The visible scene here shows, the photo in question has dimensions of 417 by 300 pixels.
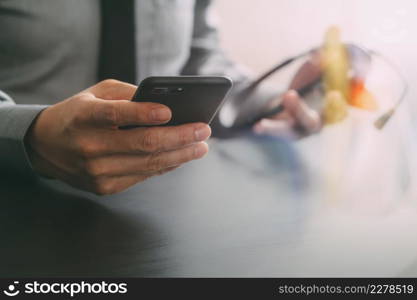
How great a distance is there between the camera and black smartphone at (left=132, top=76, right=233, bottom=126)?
1.26 ft

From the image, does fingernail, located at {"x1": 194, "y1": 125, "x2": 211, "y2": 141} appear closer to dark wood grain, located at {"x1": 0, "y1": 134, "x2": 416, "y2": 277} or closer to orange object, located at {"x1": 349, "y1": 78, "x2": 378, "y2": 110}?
dark wood grain, located at {"x1": 0, "y1": 134, "x2": 416, "y2": 277}

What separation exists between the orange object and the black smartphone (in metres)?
0.34

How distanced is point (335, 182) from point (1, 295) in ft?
1.28

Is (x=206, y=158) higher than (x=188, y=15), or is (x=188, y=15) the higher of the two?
(x=188, y=15)

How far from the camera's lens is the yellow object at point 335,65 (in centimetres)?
69

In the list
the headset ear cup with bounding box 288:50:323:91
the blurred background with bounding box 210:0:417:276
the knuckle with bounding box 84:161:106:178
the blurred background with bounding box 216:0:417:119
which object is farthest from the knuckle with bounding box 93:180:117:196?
the blurred background with bounding box 216:0:417:119

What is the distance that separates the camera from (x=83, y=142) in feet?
1.38

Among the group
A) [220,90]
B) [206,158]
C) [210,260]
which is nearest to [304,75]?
[206,158]

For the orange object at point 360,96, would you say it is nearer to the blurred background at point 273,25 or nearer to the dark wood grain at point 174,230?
the dark wood grain at point 174,230

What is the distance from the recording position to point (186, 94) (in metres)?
0.41

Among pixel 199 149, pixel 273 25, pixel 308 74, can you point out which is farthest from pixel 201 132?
pixel 273 25

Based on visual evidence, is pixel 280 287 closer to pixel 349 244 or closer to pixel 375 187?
pixel 349 244

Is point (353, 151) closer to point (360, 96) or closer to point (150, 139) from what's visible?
point (360, 96)

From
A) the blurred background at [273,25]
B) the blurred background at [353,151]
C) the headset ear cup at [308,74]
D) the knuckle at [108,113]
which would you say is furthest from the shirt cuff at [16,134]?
the blurred background at [273,25]
